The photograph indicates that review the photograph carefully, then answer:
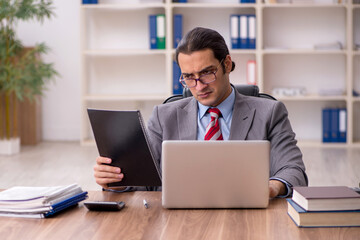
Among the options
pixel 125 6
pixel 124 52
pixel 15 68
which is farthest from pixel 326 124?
pixel 15 68

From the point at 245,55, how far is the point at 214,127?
13.1ft

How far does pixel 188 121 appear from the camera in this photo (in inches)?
80.7

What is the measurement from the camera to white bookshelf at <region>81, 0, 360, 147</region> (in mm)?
5594

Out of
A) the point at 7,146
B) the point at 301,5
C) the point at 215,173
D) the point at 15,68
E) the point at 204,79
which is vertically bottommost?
the point at 7,146

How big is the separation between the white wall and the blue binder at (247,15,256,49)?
1.98 meters

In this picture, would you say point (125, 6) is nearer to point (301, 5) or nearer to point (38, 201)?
point (301, 5)

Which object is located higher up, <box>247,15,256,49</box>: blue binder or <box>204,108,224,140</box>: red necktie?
<box>247,15,256,49</box>: blue binder

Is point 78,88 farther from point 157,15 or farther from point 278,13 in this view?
point 278,13

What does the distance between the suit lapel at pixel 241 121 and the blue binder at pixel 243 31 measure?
12.0 ft

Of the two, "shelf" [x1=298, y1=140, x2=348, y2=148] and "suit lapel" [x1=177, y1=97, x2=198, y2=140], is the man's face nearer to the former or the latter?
"suit lapel" [x1=177, y1=97, x2=198, y2=140]

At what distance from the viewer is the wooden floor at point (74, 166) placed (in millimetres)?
4039

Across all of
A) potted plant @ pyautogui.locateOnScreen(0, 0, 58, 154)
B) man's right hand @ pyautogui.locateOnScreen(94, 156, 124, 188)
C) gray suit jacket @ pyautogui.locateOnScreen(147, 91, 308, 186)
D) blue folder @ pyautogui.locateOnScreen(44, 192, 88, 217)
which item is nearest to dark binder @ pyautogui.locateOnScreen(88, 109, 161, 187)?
man's right hand @ pyautogui.locateOnScreen(94, 156, 124, 188)

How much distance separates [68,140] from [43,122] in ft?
1.20

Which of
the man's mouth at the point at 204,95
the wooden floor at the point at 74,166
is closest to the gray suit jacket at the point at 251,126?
the man's mouth at the point at 204,95
